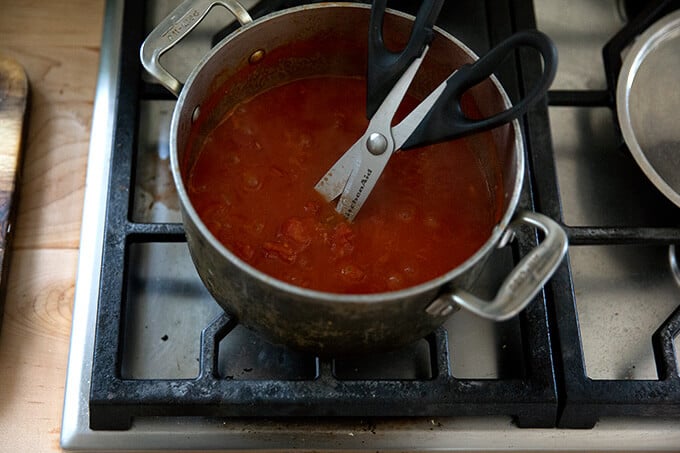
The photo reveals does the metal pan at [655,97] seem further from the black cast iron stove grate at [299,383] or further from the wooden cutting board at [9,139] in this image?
the wooden cutting board at [9,139]

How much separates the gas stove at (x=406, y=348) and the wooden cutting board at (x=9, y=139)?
7cm

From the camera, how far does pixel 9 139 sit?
0.83 metres

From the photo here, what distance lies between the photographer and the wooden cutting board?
0.79 m

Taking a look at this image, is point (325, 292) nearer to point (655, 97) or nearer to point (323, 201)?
point (323, 201)

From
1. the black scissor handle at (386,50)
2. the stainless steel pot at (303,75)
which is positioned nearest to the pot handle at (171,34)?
the stainless steel pot at (303,75)

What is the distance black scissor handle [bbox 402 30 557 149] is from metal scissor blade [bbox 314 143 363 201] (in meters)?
0.05

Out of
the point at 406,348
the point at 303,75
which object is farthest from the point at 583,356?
the point at 303,75

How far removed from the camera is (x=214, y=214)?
72cm

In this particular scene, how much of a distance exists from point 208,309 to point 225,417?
10 centimetres

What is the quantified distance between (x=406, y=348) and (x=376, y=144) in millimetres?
207

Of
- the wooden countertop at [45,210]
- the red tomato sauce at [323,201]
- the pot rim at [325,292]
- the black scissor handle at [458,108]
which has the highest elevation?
the black scissor handle at [458,108]

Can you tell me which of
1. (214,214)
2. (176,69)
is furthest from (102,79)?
(214,214)

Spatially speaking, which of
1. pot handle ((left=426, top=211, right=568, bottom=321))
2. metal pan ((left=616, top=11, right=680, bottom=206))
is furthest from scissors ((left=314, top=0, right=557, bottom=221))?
metal pan ((left=616, top=11, right=680, bottom=206))

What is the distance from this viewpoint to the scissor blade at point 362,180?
0.70 metres
